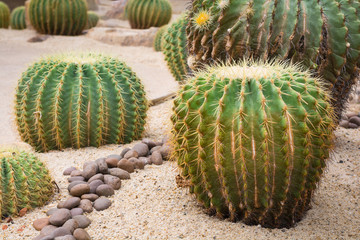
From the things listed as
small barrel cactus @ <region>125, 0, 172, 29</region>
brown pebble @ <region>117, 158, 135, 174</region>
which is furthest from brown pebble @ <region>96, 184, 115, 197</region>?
small barrel cactus @ <region>125, 0, 172, 29</region>

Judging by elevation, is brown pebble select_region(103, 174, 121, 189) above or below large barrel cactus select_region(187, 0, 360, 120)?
below

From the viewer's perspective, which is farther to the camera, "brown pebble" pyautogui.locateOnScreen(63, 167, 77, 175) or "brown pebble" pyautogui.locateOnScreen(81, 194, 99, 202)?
"brown pebble" pyautogui.locateOnScreen(63, 167, 77, 175)

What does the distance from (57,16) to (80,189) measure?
9.53 metres

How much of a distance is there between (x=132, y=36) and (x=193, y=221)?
366 inches

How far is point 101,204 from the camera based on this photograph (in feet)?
8.61

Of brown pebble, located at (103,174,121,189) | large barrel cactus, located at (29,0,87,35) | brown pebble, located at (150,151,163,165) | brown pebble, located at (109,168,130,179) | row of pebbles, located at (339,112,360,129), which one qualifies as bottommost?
large barrel cactus, located at (29,0,87,35)

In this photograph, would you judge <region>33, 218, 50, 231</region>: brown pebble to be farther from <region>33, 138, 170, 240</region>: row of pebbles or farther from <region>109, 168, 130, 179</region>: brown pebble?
<region>109, 168, 130, 179</region>: brown pebble

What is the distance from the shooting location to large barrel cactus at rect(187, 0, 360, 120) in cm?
306

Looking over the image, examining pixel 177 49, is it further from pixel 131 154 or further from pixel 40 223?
pixel 40 223

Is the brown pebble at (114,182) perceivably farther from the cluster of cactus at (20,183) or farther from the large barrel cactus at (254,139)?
the large barrel cactus at (254,139)

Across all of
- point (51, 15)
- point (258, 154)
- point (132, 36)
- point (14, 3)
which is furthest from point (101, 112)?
point (14, 3)

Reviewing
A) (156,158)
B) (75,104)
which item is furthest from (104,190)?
(75,104)

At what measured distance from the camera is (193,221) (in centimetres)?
239

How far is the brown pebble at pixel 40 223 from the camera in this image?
2.40 metres
